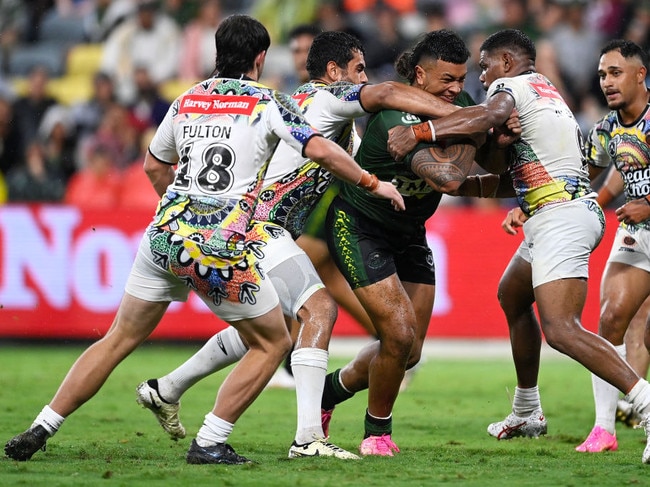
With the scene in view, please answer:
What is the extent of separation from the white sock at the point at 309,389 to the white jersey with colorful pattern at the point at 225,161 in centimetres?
87

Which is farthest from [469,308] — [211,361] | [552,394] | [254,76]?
[254,76]

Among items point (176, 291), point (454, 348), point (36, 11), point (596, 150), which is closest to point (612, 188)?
point (596, 150)

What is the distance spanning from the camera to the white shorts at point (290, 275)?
265 inches

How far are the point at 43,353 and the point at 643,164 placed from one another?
27.2 ft

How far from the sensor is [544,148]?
277 inches

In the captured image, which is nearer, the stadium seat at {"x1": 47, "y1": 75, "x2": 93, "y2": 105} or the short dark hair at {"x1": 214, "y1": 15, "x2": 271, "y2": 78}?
the short dark hair at {"x1": 214, "y1": 15, "x2": 271, "y2": 78}

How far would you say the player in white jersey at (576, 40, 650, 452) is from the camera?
7691 millimetres

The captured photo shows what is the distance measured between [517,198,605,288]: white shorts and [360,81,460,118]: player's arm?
3.26ft

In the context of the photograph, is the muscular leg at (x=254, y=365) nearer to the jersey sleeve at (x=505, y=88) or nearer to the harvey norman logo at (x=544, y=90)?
the jersey sleeve at (x=505, y=88)

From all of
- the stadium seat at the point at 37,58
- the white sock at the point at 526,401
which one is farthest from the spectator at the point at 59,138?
the white sock at the point at 526,401

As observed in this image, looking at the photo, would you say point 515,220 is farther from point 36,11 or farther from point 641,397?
point 36,11

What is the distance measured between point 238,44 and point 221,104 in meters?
0.37

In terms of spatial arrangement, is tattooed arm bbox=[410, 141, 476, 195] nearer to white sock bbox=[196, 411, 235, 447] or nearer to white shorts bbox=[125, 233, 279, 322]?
white shorts bbox=[125, 233, 279, 322]

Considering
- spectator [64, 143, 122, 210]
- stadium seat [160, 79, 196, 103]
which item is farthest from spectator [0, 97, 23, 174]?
stadium seat [160, 79, 196, 103]
